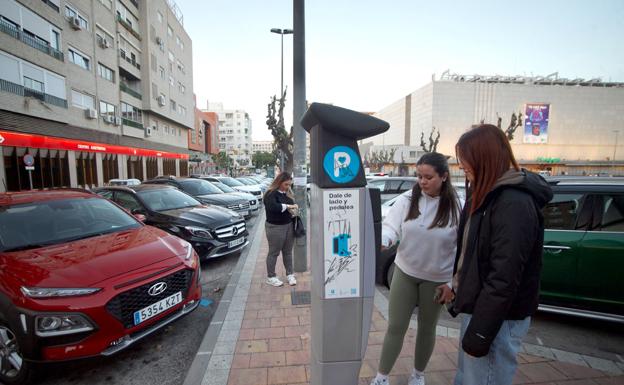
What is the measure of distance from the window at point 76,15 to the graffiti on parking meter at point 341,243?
2486 cm

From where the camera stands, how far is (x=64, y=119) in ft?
59.5

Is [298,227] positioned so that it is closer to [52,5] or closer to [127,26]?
[52,5]

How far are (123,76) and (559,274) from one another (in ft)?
104

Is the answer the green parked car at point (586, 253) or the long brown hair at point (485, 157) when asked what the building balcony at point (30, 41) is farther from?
the green parked car at point (586, 253)

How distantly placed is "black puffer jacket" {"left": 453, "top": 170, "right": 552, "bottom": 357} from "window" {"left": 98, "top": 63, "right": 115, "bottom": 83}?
27137mm

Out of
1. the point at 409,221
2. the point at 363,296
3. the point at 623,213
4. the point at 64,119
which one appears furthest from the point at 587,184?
the point at 64,119

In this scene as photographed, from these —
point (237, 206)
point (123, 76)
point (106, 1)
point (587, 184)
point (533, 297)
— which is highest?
point (106, 1)

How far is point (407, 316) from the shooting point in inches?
86.0

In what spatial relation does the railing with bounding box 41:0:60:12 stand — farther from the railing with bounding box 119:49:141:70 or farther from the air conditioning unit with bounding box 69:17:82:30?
the railing with bounding box 119:49:141:70

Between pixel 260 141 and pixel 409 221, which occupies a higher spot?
pixel 260 141

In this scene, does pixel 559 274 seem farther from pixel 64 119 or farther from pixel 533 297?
pixel 64 119

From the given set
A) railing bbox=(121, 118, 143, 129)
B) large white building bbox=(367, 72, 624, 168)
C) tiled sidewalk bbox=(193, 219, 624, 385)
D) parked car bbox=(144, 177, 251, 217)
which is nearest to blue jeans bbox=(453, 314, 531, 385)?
tiled sidewalk bbox=(193, 219, 624, 385)

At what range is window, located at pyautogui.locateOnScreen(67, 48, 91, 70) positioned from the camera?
18.8 metres

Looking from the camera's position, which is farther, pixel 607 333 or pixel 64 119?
pixel 64 119
